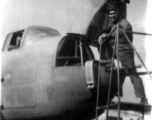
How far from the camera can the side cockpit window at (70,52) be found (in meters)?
4.40

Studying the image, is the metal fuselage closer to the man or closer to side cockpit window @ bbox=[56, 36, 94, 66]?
side cockpit window @ bbox=[56, 36, 94, 66]

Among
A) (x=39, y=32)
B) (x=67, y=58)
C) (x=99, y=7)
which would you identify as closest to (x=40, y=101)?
(x=67, y=58)

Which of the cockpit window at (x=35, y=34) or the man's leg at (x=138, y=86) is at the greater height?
the cockpit window at (x=35, y=34)

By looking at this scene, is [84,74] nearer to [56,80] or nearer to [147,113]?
[56,80]

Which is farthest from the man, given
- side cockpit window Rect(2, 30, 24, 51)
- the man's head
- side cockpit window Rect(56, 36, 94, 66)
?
side cockpit window Rect(2, 30, 24, 51)

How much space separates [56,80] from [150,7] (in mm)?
2114

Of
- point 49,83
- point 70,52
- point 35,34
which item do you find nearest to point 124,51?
point 70,52

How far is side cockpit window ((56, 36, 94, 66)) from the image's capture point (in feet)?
14.4

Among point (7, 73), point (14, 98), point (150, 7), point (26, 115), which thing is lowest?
point (26, 115)

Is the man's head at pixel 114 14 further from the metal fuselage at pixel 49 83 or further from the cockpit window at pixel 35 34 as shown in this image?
the cockpit window at pixel 35 34

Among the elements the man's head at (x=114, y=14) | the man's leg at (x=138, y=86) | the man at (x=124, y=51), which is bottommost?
the man's leg at (x=138, y=86)

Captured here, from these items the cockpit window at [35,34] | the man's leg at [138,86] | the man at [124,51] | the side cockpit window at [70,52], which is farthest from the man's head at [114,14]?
the cockpit window at [35,34]

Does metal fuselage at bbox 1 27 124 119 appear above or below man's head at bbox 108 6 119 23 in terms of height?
below

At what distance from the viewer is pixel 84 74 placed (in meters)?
4.11
